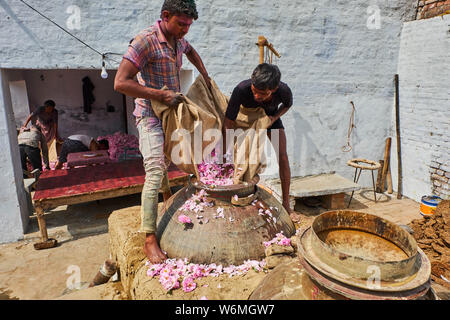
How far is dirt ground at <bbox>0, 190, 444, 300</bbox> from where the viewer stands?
4.29m

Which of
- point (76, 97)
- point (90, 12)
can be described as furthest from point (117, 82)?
point (76, 97)

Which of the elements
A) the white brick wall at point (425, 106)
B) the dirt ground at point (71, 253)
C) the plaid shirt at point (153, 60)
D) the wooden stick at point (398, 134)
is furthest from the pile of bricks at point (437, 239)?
the plaid shirt at point (153, 60)

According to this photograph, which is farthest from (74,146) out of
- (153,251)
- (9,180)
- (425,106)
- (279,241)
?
(425,106)

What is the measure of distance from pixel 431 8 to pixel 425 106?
7.61 feet

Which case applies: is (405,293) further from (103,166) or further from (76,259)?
(103,166)

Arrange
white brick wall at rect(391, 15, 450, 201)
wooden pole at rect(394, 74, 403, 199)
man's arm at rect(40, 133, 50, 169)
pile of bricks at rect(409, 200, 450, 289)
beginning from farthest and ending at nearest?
man's arm at rect(40, 133, 50, 169), wooden pole at rect(394, 74, 403, 199), white brick wall at rect(391, 15, 450, 201), pile of bricks at rect(409, 200, 450, 289)

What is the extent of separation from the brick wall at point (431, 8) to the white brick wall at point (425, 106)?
37 centimetres

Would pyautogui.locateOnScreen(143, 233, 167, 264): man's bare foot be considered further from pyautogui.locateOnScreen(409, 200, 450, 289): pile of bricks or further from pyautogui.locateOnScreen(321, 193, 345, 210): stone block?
pyautogui.locateOnScreen(321, 193, 345, 210): stone block

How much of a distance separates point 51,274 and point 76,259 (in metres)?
0.47

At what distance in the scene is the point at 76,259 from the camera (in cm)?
514

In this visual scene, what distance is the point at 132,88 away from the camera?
103 inches
